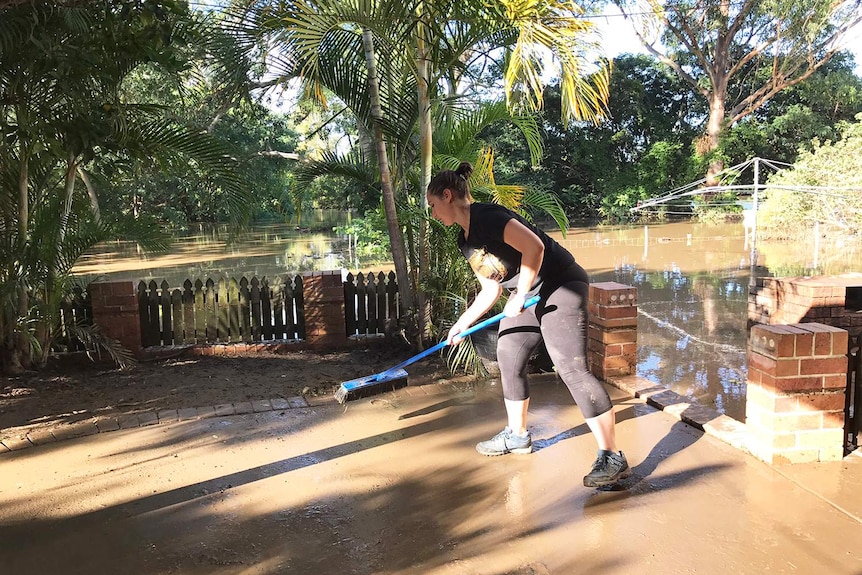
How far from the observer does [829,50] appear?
26703 millimetres

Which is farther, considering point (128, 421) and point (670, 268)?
point (670, 268)

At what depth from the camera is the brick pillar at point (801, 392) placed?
326 centimetres

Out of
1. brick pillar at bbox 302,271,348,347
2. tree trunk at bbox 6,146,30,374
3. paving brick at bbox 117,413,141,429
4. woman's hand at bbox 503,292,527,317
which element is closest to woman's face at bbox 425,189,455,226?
woman's hand at bbox 503,292,527,317

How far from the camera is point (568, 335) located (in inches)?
128

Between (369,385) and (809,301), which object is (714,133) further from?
(369,385)

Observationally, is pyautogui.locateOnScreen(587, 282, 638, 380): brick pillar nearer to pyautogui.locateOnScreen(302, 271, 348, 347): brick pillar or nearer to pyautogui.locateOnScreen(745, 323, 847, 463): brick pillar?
pyautogui.locateOnScreen(745, 323, 847, 463): brick pillar

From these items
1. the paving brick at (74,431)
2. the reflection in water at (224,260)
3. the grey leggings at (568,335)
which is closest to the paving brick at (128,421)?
the paving brick at (74,431)

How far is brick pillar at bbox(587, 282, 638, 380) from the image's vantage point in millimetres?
4875

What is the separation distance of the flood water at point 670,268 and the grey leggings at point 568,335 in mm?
2102

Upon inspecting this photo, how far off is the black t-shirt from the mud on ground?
207 cm

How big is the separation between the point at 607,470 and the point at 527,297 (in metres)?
0.97

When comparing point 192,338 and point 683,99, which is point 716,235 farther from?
point 192,338

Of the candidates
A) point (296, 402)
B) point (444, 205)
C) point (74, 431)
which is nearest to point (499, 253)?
point (444, 205)

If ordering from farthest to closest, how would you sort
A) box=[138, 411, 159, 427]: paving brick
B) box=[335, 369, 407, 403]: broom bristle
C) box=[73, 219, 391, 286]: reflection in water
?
1. box=[73, 219, 391, 286]: reflection in water
2. box=[138, 411, 159, 427]: paving brick
3. box=[335, 369, 407, 403]: broom bristle
